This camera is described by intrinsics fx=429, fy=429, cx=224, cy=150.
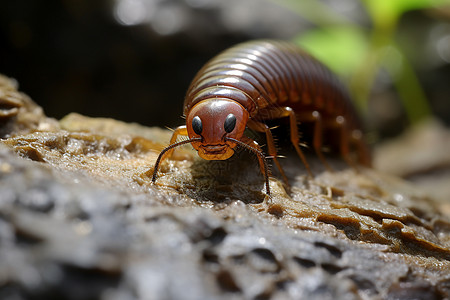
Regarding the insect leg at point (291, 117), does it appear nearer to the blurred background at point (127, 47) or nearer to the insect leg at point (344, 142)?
the insect leg at point (344, 142)

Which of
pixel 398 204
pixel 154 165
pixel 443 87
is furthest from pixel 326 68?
pixel 443 87

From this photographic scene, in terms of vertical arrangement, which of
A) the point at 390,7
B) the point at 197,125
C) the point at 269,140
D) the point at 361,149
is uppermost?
the point at 390,7

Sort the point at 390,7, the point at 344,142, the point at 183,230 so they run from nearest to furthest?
the point at 183,230
the point at 344,142
the point at 390,7

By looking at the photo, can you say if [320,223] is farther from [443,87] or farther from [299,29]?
[443,87]

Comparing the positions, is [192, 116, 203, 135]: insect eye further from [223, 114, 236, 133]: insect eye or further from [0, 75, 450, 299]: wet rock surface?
[0, 75, 450, 299]: wet rock surface

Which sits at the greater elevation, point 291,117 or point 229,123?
point 229,123

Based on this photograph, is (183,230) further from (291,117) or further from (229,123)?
(291,117)

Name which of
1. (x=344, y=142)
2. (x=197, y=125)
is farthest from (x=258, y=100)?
(x=344, y=142)
